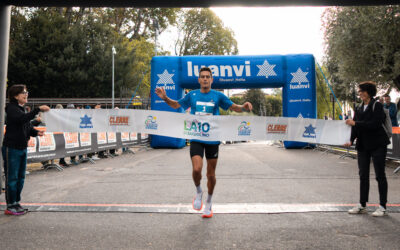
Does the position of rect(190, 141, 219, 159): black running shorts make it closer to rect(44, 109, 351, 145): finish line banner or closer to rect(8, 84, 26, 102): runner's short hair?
rect(44, 109, 351, 145): finish line banner

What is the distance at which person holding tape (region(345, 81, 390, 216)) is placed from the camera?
511cm

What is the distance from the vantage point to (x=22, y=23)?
33500mm

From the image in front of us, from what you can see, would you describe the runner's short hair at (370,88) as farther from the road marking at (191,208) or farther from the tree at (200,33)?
the tree at (200,33)

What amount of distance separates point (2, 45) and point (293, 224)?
5707 millimetres

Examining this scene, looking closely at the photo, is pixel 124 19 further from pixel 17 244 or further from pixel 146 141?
pixel 17 244

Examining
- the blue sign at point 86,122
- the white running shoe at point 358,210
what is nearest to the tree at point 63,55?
the blue sign at point 86,122

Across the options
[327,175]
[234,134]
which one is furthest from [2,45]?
[327,175]

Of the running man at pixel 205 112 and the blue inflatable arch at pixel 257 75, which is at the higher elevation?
the blue inflatable arch at pixel 257 75

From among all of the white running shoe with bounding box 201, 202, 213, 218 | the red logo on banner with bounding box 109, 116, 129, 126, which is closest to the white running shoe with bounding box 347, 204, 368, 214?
the white running shoe with bounding box 201, 202, 213, 218

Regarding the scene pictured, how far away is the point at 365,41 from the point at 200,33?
30752mm

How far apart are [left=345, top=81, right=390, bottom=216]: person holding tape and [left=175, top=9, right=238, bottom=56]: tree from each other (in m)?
43.4

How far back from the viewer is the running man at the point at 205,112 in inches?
198

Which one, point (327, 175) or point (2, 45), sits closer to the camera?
point (2, 45)

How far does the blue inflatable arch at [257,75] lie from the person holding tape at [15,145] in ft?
40.7
